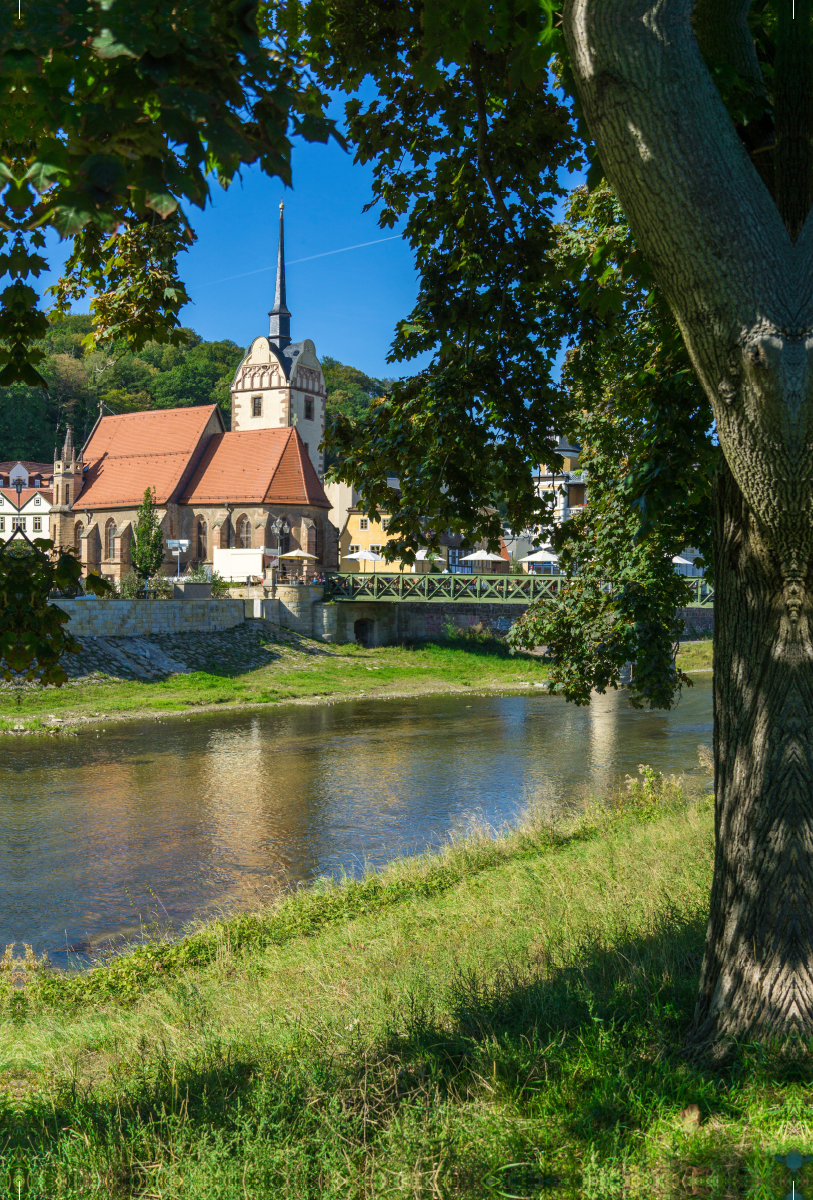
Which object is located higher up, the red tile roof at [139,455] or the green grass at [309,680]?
the red tile roof at [139,455]

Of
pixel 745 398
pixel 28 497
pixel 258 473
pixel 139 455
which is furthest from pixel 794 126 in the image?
pixel 28 497

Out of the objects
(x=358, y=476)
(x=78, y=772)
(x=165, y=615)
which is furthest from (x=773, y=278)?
(x=165, y=615)

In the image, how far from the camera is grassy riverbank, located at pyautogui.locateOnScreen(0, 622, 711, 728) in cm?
2955

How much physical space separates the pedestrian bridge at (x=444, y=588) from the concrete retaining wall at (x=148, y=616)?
275 inches

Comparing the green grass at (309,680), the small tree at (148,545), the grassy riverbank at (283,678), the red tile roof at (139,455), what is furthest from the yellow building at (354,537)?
the small tree at (148,545)

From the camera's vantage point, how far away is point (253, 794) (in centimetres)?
1895

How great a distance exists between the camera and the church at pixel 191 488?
56812mm

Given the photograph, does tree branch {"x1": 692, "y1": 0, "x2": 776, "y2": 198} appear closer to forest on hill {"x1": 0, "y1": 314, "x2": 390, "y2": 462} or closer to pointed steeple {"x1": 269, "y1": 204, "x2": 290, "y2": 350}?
forest on hill {"x1": 0, "y1": 314, "x2": 390, "y2": 462}

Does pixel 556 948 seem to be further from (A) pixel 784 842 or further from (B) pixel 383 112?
(B) pixel 383 112

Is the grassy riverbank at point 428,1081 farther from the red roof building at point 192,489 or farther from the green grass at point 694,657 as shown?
the red roof building at point 192,489

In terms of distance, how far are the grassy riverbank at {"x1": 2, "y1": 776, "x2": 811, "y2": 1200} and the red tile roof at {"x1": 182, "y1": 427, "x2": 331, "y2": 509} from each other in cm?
5082

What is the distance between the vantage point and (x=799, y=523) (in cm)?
338

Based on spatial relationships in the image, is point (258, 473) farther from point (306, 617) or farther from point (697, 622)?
point (697, 622)

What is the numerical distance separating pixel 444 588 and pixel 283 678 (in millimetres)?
10475
